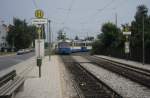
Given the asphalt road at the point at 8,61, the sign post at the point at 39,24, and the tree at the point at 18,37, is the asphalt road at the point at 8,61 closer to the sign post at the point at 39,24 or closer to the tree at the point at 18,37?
the sign post at the point at 39,24

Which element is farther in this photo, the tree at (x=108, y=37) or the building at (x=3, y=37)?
the building at (x=3, y=37)

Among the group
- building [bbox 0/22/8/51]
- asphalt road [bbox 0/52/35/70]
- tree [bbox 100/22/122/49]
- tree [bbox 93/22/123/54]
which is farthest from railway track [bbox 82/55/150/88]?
building [bbox 0/22/8/51]

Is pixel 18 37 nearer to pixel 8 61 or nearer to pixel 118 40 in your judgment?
pixel 118 40

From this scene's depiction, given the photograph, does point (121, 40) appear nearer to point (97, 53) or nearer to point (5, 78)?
point (97, 53)

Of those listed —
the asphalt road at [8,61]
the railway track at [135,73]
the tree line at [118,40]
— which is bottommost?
the asphalt road at [8,61]

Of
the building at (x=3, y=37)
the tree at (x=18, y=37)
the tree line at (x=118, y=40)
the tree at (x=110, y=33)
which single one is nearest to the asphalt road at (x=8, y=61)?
the tree line at (x=118, y=40)

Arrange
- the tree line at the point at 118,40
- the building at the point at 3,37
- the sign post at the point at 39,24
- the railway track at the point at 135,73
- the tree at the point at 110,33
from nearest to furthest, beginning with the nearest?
the railway track at the point at 135,73 → the sign post at the point at 39,24 → the tree line at the point at 118,40 → the tree at the point at 110,33 → the building at the point at 3,37

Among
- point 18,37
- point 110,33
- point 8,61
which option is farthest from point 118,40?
point 18,37

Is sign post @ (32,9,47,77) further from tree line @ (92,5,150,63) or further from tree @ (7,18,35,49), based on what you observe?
tree @ (7,18,35,49)

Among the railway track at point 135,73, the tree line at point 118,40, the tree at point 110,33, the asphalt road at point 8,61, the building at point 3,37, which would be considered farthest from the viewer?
the building at point 3,37

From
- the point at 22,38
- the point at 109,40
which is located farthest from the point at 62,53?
the point at 22,38

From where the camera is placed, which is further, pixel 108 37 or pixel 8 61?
pixel 108 37

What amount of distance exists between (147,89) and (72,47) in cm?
6746

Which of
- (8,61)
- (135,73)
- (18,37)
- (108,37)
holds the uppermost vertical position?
(18,37)
